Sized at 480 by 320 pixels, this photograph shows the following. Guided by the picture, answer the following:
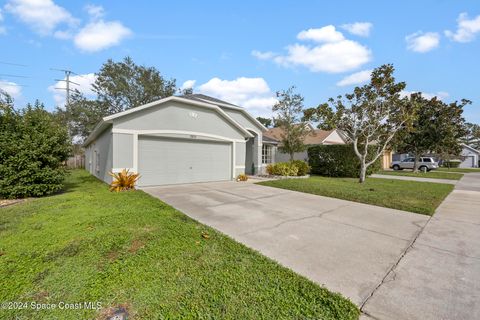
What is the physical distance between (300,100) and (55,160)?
1394 cm

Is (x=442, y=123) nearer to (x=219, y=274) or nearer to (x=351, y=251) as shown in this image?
(x=351, y=251)

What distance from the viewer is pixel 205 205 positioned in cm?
691

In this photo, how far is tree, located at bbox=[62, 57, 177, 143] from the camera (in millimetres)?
29344

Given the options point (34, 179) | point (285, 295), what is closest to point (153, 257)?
point (285, 295)

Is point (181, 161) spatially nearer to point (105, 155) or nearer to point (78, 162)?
point (105, 155)

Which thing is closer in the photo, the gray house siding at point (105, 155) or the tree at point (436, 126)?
the gray house siding at point (105, 155)

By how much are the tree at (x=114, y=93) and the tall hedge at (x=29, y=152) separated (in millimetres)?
23494

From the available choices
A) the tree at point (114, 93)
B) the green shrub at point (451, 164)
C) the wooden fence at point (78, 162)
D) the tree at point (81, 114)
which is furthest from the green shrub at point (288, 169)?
the green shrub at point (451, 164)

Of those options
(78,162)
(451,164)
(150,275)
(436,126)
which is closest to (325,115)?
(150,275)

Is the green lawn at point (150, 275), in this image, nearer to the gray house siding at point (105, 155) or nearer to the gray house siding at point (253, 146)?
the gray house siding at point (105, 155)

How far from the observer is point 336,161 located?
17.6 meters

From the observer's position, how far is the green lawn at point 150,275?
2324 millimetres

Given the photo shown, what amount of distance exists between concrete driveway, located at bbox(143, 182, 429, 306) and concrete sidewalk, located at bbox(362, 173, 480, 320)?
135 millimetres

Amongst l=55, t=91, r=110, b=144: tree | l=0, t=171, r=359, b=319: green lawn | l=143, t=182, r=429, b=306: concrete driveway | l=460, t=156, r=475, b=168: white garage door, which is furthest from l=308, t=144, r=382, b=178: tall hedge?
l=460, t=156, r=475, b=168: white garage door
